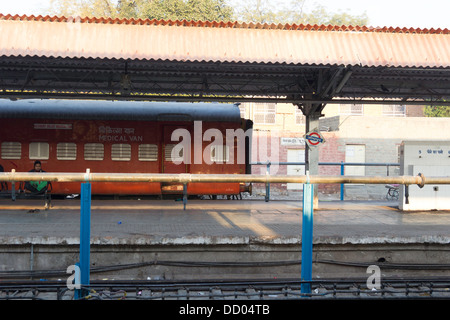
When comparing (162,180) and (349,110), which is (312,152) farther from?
(349,110)

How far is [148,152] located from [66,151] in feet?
8.64

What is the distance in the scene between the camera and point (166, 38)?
9.11 meters

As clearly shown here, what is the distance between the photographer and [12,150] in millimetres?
13188

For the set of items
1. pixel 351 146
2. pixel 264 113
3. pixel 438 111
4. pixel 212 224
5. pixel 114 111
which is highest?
pixel 438 111

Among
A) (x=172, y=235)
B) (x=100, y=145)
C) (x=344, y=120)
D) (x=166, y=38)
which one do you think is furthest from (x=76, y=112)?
(x=344, y=120)

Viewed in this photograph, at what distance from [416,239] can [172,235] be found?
13.5 ft

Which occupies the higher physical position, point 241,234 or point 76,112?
point 76,112

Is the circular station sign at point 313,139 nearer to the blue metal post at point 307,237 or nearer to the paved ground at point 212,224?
the paved ground at point 212,224

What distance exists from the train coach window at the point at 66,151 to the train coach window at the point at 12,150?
1186 mm

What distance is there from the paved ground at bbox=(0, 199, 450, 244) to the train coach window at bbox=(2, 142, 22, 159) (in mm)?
1597

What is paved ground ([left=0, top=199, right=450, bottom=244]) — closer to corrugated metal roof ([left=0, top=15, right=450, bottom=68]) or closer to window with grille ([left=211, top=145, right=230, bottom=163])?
window with grille ([left=211, top=145, right=230, bottom=163])

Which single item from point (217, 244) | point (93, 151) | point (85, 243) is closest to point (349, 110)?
point (93, 151)
